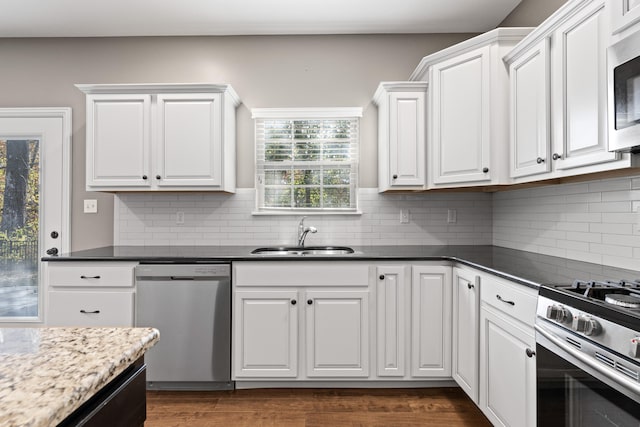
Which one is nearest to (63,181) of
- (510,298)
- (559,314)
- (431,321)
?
(431,321)

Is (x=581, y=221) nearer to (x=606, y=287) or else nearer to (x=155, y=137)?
(x=606, y=287)

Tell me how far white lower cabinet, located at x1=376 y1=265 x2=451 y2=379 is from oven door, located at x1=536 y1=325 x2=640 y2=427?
1030 millimetres

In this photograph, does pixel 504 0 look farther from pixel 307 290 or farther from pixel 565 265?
pixel 307 290

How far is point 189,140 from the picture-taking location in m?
2.85

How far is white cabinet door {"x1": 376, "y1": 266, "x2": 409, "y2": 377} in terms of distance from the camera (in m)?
2.53

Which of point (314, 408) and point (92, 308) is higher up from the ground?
point (92, 308)

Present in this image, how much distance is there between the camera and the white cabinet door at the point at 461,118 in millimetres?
2465

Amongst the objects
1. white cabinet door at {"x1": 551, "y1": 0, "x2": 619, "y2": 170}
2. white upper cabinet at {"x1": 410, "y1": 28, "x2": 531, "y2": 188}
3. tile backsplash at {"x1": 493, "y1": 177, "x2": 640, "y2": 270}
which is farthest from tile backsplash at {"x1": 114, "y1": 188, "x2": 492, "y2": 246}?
white cabinet door at {"x1": 551, "y1": 0, "x2": 619, "y2": 170}

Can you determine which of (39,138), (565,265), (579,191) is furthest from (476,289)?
(39,138)

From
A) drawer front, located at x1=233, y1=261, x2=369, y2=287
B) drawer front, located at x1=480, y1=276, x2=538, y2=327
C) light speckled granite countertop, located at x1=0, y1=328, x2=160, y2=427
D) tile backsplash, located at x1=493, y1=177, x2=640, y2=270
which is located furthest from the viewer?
drawer front, located at x1=233, y1=261, x2=369, y2=287

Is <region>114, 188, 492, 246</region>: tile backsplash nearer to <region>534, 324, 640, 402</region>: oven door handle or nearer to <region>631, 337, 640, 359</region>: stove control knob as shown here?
<region>534, 324, 640, 402</region>: oven door handle

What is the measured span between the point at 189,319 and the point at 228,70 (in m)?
2.07

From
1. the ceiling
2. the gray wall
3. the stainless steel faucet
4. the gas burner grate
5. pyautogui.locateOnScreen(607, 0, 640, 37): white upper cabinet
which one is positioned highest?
the ceiling

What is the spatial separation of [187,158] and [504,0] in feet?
8.58
